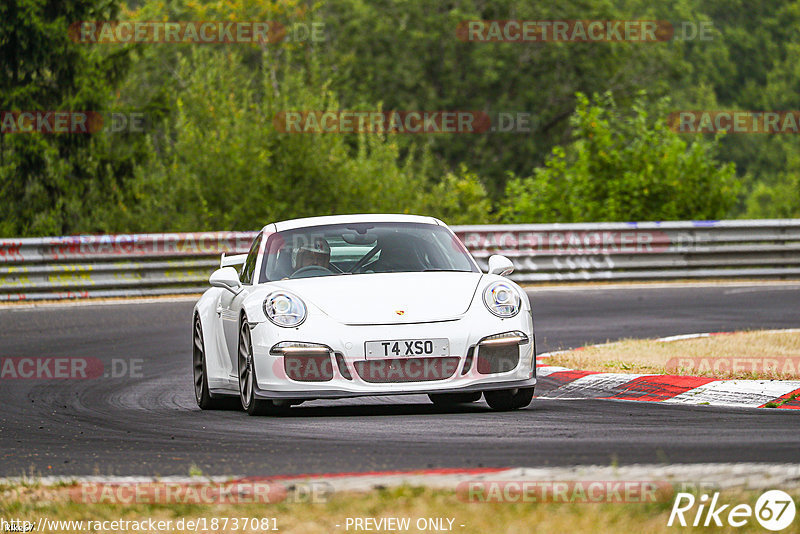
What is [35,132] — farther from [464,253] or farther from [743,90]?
[743,90]

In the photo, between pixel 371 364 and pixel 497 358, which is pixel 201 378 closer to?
pixel 371 364

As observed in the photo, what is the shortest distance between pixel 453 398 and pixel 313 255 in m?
1.35

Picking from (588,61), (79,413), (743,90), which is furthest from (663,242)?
(743,90)

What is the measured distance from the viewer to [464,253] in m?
9.78

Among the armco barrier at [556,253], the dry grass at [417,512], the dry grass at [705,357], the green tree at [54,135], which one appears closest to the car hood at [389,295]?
the dry grass at [705,357]

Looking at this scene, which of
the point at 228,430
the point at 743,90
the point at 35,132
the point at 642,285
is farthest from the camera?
the point at 743,90

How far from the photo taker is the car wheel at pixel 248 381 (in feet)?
28.7

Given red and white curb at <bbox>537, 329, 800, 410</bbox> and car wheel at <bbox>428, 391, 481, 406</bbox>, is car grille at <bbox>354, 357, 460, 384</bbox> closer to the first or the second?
car wheel at <bbox>428, 391, 481, 406</bbox>

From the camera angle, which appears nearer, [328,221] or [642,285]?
[328,221]

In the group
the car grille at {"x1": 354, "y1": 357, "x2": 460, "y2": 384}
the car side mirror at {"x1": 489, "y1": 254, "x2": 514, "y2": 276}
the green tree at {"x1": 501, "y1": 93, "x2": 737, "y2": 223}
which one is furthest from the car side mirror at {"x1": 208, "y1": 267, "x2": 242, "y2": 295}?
the green tree at {"x1": 501, "y1": 93, "x2": 737, "y2": 223}

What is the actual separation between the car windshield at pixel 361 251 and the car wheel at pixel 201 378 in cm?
96

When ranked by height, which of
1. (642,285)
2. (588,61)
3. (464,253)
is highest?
(588,61)

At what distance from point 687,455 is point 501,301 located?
2640 millimetres

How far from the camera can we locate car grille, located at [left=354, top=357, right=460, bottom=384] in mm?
8383
